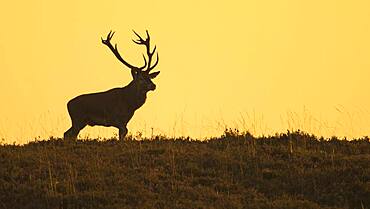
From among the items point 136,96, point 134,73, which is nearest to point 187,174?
point 136,96

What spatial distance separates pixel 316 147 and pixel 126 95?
250 inches

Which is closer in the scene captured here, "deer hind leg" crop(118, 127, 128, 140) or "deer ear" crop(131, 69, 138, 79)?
"deer hind leg" crop(118, 127, 128, 140)

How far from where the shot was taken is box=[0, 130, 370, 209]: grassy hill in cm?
1507

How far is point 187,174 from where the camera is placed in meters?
16.8

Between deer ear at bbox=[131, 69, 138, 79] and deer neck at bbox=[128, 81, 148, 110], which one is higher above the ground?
deer ear at bbox=[131, 69, 138, 79]

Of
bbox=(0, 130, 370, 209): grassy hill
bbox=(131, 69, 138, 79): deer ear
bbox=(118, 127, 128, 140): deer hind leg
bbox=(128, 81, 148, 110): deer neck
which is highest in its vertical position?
bbox=(131, 69, 138, 79): deer ear

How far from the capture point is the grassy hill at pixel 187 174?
1507cm

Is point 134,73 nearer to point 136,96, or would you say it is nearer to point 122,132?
point 136,96

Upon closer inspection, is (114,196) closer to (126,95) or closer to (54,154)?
(54,154)

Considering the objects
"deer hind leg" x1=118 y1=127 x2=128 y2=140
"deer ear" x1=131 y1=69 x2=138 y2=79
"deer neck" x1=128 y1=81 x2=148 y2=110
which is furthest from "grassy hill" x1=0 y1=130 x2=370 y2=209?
"deer ear" x1=131 y1=69 x2=138 y2=79

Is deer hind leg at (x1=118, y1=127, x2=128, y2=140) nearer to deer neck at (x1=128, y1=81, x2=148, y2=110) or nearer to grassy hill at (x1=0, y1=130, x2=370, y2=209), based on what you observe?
deer neck at (x1=128, y1=81, x2=148, y2=110)

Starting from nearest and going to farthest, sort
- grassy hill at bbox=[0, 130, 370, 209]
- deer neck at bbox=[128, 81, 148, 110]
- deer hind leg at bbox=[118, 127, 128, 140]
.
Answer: grassy hill at bbox=[0, 130, 370, 209] < deer hind leg at bbox=[118, 127, 128, 140] < deer neck at bbox=[128, 81, 148, 110]

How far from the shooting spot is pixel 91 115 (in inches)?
930

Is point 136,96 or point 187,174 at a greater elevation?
point 136,96
